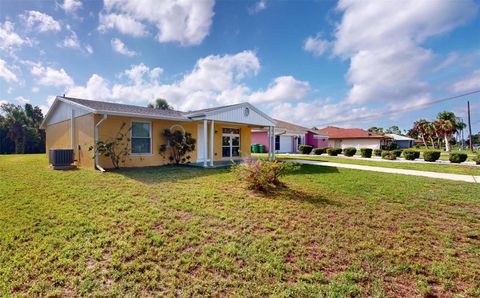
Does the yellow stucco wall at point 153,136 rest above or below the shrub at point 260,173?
above

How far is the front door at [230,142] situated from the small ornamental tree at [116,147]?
6567 mm

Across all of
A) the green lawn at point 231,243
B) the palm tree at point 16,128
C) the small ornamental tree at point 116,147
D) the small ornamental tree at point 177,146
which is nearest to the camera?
the green lawn at point 231,243

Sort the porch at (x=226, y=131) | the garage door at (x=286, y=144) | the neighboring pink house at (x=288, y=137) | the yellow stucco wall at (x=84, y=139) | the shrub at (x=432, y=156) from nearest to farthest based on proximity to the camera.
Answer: the yellow stucco wall at (x=84, y=139) → the porch at (x=226, y=131) → the shrub at (x=432, y=156) → the neighboring pink house at (x=288, y=137) → the garage door at (x=286, y=144)

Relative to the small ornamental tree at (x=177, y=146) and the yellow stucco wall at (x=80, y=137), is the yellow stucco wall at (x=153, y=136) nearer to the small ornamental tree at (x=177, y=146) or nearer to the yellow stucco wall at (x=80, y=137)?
the small ornamental tree at (x=177, y=146)

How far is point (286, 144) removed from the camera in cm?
3075

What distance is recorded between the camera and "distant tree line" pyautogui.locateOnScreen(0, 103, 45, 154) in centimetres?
2659

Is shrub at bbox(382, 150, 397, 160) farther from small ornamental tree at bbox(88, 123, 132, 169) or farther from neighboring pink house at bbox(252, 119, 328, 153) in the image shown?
small ornamental tree at bbox(88, 123, 132, 169)

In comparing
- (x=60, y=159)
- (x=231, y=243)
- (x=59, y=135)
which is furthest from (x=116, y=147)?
(x=231, y=243)

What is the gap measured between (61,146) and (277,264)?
16.3m

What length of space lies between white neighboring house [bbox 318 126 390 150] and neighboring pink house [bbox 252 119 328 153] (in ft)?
17.0

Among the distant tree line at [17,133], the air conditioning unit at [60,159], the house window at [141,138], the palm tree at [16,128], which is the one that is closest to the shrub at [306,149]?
the house window at [141,138]

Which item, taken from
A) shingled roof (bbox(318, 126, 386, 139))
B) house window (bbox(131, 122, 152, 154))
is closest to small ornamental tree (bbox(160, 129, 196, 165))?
house window (bbox(131, 122, 152, 154))

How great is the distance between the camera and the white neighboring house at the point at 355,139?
3453cm

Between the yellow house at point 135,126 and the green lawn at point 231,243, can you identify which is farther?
the yellow house at point 135,126
